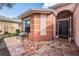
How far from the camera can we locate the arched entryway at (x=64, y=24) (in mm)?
2377

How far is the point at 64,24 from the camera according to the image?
2.43 metres

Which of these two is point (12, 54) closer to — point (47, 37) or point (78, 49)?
point (47, 37)

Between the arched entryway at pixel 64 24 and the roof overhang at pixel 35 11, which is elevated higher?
the roof overhang at pixel 35 11

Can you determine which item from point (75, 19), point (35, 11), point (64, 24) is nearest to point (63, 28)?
point (64, 24)

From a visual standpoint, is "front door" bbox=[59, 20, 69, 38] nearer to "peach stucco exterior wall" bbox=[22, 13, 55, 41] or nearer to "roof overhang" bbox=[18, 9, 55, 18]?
"peach stucco exterior wall" bbox=[22, 13, 55, 41]

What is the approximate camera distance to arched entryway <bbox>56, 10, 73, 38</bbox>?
238 centimetres

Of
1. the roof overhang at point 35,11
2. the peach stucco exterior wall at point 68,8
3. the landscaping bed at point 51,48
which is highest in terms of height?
the peach stucco exterior wall at point 68,8

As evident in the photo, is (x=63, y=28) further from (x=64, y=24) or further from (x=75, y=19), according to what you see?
(x=75, y=19)

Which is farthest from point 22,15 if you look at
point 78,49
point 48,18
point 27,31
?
point 78,49

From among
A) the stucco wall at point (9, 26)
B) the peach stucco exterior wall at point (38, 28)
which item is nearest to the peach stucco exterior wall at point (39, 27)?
the peach stucco exterior wall at point (38, 28)

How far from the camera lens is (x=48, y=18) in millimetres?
2420

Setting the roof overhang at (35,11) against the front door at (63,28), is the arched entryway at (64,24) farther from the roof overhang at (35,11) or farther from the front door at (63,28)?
the roof overhang at (35,11)

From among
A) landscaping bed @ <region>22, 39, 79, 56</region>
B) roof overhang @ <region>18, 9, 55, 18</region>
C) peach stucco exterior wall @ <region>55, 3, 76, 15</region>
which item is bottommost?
landscaping bed @ <region>22, 39, 79, 56</region>

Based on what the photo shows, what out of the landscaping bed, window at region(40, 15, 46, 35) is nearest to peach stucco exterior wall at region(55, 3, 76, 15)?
window at region(40, 15, 46, 35)
